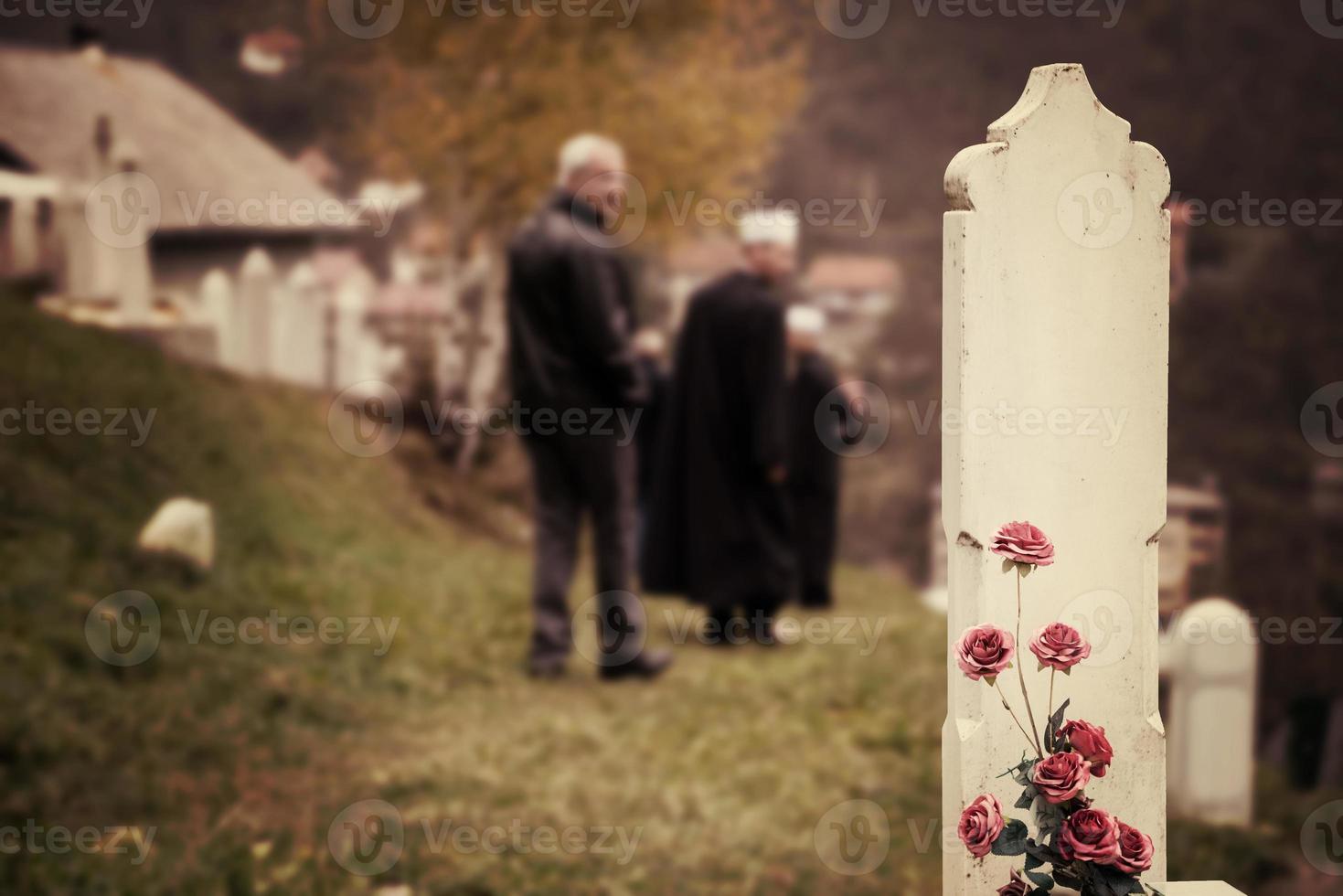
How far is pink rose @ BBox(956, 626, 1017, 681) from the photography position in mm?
2008

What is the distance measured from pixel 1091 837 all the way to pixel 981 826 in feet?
0.54

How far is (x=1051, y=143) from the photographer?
2217 mm

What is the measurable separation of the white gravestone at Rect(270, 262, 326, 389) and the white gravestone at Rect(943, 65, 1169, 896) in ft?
24.6

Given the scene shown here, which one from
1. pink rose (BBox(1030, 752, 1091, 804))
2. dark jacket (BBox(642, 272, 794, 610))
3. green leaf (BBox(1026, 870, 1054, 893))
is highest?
dark jacket (BBox(642, 272, 794, 610))

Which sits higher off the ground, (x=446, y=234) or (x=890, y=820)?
(x=446, y=234)

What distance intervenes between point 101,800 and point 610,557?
2.47 meters

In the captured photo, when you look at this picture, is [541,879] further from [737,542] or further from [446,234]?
[446,234]

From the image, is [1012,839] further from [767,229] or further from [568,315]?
[767,229]

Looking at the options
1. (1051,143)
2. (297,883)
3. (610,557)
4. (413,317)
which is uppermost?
(413,317)

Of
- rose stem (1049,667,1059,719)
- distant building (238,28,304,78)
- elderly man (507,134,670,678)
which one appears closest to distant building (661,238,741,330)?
distant building (238,28,304,78)

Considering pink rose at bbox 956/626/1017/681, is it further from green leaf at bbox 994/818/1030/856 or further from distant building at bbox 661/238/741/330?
distant building at bbox 661/238/741/330

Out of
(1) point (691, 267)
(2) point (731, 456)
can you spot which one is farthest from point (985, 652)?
(1) point (691, 267)

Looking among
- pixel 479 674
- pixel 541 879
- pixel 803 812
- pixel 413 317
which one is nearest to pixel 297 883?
pixel 541 879

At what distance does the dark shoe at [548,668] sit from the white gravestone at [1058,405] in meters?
3.58
